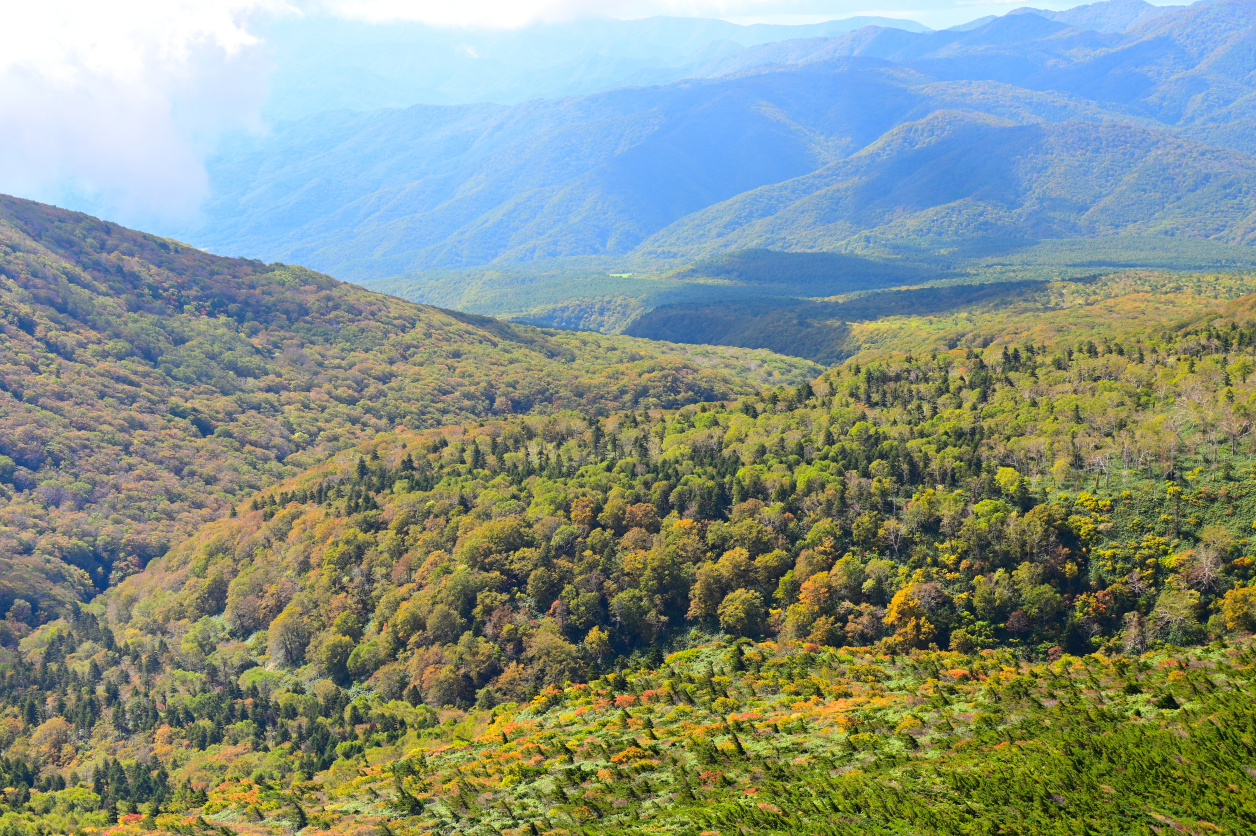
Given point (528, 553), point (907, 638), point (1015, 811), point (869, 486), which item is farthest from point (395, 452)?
point (1015, 811)

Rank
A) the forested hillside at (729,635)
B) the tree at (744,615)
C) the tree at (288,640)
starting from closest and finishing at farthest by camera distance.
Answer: the forested hillside at (729,635) < the tree at (744,615) < the tree at (288,640)

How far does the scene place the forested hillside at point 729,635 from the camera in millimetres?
62031

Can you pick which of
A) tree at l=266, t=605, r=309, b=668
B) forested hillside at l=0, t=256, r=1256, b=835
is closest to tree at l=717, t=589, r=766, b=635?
forested hillside at l=0, t=256, r=1256, b=835

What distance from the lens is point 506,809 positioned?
65375 mm

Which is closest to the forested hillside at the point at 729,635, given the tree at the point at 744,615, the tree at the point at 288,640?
the tree at the point at 744,615

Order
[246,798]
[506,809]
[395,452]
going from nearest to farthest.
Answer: [506,809] → [246,798] → [395,452]

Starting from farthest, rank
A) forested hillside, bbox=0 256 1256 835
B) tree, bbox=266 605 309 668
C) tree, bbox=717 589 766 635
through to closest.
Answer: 1. tree, bbox=266 605 309 668
2. tree, bbox=717 589 766 635
3. forested hillside, bbox=0 256 1256 835

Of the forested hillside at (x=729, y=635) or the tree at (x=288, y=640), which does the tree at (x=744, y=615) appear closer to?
the forested hillside at (x=729, y=635)

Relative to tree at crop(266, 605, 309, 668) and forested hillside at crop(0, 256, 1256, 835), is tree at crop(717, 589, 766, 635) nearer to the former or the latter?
forested hillside at crop(0, 256, 1256, 835)

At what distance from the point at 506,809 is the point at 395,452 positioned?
135281 mm

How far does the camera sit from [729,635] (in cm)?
10612

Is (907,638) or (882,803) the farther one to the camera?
(907,638)

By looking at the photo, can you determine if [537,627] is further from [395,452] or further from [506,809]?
[395,452]

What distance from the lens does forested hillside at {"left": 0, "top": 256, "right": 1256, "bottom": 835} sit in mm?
62031
